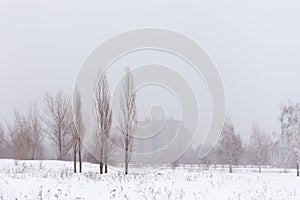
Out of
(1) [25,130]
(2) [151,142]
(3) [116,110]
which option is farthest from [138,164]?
(1) [25,130]

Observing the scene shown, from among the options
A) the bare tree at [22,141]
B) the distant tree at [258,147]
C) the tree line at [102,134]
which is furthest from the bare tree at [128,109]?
the distant tree at [258,147]

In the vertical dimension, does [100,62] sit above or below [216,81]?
above

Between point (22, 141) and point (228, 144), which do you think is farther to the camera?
point (228, 144)

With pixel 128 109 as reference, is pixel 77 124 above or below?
below

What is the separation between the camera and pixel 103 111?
2256cm

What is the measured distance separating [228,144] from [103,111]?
27035 mm

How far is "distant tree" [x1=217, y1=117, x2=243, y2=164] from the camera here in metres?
44.5

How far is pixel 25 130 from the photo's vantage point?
134 feet

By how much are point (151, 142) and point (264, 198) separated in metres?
16.2

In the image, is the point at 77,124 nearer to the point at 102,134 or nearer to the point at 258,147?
the point at 102,134

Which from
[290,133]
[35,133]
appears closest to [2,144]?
[35,133]

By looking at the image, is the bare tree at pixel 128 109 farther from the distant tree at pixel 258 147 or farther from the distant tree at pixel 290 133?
the distant tree at pixel 258 147

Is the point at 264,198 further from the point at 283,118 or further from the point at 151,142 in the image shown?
the point at 283,118

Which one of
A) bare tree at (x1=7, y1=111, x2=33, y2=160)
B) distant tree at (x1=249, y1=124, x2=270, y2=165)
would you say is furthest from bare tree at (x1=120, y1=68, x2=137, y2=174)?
distant tree at (x1=249, y1=124, x2=270, y2=165)
